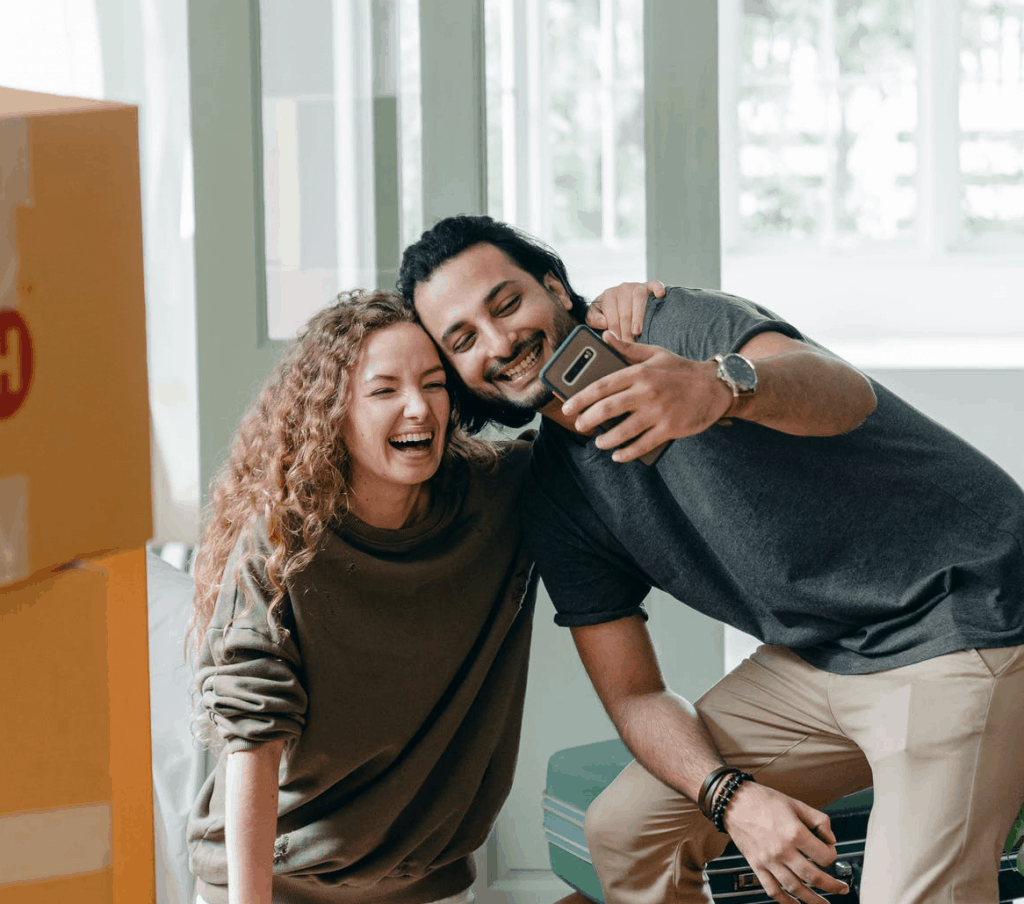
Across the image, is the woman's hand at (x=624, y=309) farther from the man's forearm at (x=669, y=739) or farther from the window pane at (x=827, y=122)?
the window pane at (x=827, y=122)

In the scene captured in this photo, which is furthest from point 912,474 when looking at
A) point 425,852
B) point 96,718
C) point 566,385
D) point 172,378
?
point 172,378

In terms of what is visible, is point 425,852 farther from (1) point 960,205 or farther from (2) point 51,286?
(1) point 960,205

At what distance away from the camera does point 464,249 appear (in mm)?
1440

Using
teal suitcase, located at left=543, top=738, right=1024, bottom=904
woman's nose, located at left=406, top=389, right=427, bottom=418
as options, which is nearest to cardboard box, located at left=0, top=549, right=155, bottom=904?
woman's nose, located at left=406, top=389, right=427, bottom=418

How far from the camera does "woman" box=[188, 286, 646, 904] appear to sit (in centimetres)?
130

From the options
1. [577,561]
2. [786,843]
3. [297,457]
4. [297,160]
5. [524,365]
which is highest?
[297,160]

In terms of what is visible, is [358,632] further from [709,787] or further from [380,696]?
[709,787]

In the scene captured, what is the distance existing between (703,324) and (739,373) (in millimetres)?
185

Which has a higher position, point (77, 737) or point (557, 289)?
point (557, 289)

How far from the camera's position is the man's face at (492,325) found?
1392mm

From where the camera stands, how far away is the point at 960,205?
3.85m

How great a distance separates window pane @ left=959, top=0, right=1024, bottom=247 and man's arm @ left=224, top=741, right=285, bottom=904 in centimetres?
332

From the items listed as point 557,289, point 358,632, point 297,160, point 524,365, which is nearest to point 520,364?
point 524,365

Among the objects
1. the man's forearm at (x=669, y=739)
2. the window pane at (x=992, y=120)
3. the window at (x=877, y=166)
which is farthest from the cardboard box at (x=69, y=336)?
the window pane at (x=992, y=120)
